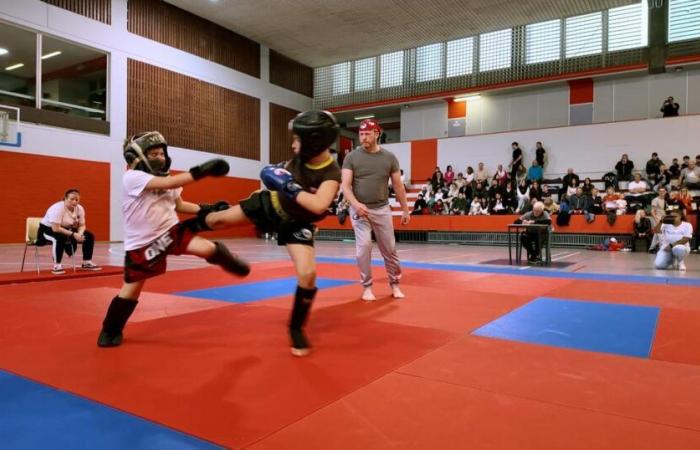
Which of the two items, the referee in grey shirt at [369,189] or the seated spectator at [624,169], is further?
the seated spectator at [624,169]

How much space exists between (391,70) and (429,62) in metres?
2.00

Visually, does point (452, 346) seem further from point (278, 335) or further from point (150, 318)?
point (150, 318)

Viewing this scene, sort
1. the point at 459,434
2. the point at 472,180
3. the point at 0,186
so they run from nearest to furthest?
the point at 459,434 < the point at 0,186 < the point at 472,180

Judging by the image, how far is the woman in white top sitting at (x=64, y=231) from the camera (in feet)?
24.1

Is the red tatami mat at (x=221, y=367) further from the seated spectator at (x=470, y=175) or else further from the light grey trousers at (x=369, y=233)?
the seated spectator at (x=470, y=175)

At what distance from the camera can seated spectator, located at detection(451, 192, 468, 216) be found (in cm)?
1798

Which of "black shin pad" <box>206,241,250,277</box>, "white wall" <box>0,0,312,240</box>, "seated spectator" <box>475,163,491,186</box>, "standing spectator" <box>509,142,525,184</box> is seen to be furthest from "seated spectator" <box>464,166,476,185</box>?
"black shin pad" <box>206,241,250,277</box>

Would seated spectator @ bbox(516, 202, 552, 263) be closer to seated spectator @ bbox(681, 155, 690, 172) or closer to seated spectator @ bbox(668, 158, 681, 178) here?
seated spectator @ bbox(668, 158, 681, 178)

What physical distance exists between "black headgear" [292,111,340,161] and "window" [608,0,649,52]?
20149 millimetres

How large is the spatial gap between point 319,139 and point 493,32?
2083cm

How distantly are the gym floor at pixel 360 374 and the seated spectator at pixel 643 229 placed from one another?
9.75 m

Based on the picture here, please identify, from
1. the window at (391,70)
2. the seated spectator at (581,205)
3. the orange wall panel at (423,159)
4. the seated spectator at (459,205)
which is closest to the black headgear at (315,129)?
the seated spectator at (581,205)

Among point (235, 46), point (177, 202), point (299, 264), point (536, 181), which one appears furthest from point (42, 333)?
point (235, 46)

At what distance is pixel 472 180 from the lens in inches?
746
